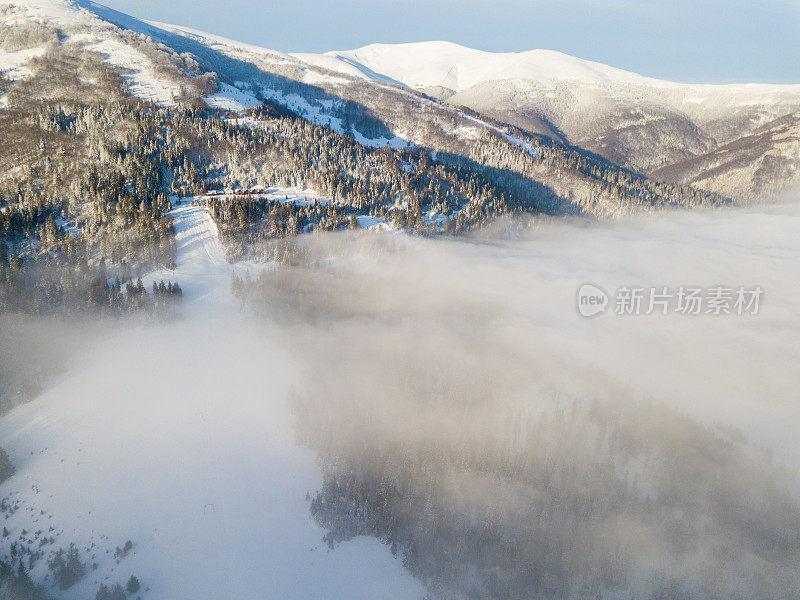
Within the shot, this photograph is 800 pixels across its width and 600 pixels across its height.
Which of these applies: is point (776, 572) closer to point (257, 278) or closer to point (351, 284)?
point (351, 284)

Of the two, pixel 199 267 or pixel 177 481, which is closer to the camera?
pixel 177 481

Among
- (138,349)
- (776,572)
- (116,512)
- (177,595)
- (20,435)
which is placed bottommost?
(776,572)

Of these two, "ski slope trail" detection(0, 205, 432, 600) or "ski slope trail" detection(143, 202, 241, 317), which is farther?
"ski slope trail" detection(143, 202, 241, 317)

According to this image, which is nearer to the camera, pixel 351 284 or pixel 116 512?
pixel 116 512

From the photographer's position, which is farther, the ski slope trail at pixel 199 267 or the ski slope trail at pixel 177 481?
the ski slope trail at pixel 199 267

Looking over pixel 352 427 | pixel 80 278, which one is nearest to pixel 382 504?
pixel 352 427

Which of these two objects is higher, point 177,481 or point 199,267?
point 199,267

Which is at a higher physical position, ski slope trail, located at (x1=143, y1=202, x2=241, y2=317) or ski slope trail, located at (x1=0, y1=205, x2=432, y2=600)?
ski slope trail, located at (x1=143, y1=202, x2=241, y2=317)

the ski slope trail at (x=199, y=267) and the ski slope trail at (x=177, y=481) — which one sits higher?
the ski slope trail at (x=199, y=267)
